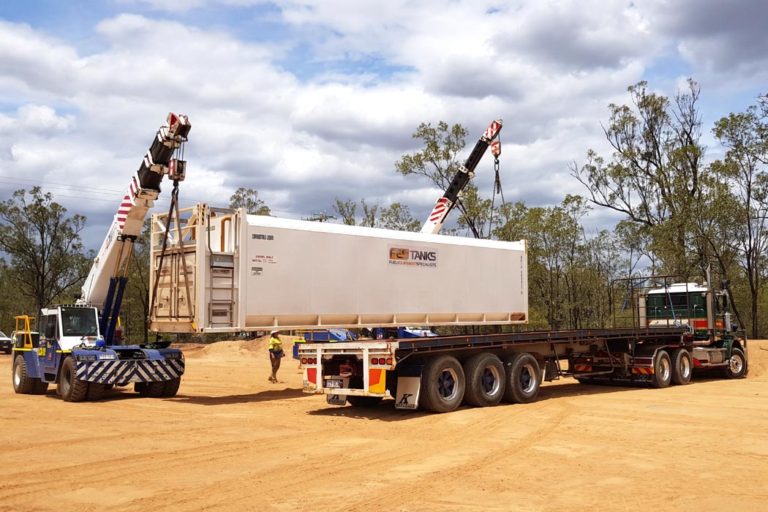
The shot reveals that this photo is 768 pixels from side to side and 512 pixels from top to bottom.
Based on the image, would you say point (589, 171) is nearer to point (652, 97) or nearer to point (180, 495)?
point (652, 97)

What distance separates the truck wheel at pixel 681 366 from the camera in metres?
19.9

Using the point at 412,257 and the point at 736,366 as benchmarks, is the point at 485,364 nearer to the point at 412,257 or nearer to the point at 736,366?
the point at 412,257

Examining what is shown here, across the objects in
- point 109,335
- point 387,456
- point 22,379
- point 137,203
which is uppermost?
point 137,203

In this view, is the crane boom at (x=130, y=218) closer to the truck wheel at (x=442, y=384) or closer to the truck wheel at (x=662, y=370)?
the truck wheel at (x=442, y=384)

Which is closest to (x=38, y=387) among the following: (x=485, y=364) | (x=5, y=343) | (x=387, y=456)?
(x=485, y=364)

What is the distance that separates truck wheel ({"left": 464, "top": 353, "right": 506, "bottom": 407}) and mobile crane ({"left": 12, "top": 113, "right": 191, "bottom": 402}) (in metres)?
7.58

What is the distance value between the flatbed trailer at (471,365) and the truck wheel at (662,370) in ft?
0.08

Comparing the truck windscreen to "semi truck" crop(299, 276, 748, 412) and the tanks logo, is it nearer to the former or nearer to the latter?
"semi truck" crop(299, 276, 748, 412)

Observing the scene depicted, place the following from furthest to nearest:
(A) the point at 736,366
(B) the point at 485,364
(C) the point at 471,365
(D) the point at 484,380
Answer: (A) the point at 736,366 → (D) the point at 484,380 → (B) the point at 485,364 → (C) the point at 471,365

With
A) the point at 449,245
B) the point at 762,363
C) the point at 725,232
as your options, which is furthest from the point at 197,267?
the point at 725,232

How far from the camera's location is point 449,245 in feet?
66.3

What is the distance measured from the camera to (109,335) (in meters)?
18.3

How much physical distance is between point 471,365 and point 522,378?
175 cm

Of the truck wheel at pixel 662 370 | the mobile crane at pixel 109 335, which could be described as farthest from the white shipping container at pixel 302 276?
the truck wheel at pixel 662 370
